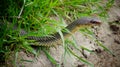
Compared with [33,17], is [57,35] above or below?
below

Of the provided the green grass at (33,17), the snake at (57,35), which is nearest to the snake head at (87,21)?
the snake at (57,35)

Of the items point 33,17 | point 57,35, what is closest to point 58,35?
point 57,35

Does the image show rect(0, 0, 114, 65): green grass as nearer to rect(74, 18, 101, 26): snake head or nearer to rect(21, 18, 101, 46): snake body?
rect(21, 18, 101, 46): snake body

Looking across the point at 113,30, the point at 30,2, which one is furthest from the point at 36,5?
the point at 113,30

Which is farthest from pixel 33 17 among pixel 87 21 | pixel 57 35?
pixel 87 21

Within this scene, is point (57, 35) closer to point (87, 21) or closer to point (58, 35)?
point (58, 35)

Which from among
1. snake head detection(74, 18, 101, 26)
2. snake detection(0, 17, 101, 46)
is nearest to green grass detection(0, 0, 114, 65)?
snake detection(0, 17, 101, 46)

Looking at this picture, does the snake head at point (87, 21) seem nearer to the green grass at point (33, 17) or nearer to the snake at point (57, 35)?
the snake at point (57, 35)

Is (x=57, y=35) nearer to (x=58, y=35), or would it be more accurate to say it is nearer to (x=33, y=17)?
(x=58, y=35)

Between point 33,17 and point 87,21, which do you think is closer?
point 33,17
